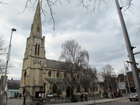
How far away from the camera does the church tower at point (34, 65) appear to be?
124 ft

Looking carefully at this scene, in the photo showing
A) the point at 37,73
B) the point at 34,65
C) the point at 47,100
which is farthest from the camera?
the point at 34,65

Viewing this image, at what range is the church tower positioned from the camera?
3778 centimetres

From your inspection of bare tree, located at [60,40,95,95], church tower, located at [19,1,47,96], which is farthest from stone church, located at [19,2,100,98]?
bare tree, located at [60,40,95,95]

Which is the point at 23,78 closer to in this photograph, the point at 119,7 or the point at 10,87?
the point at 10,87

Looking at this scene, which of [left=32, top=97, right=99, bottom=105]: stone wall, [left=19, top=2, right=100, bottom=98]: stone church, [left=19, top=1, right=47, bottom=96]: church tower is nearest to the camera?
[left=32, top=97, right=99, bottom=105]: stone wall

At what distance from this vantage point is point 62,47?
2469 cm

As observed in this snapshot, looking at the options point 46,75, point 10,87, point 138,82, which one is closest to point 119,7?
point 138,82

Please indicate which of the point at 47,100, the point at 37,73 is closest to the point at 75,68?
the point at 47,100

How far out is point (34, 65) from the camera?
135ft

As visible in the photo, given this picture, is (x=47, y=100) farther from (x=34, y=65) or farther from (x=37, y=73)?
(x=34, y=65)

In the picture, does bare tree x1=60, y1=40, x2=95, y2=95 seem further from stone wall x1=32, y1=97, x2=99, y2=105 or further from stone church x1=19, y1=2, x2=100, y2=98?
stone church x1=19, y1=2, x2=100, y2=98

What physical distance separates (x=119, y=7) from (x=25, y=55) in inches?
1856

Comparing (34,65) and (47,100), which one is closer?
(47,100)

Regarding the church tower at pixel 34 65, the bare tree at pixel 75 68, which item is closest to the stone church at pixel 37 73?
the church tower at pixel 34 65
